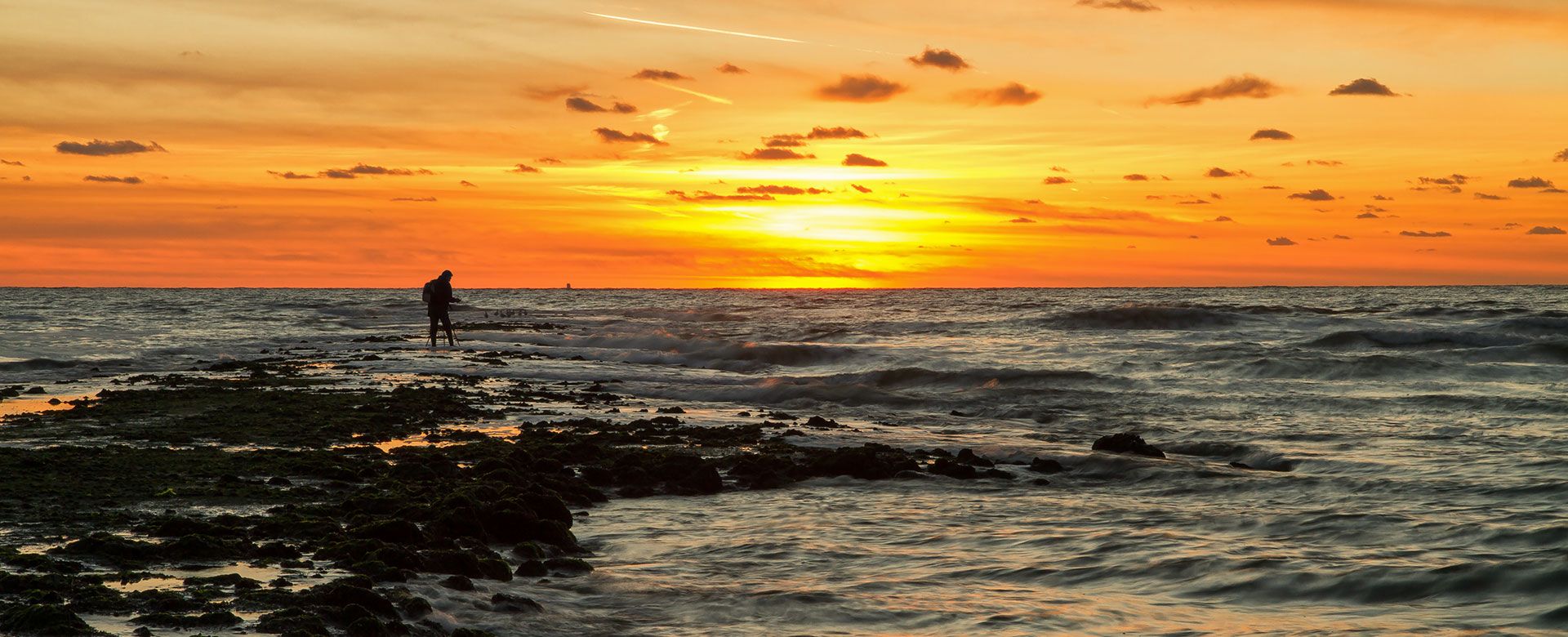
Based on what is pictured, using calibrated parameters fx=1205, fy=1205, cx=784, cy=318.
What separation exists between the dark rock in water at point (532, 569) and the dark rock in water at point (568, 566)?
110mm

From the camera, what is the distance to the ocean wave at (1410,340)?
3545 cm

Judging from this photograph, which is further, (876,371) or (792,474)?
(876,371)

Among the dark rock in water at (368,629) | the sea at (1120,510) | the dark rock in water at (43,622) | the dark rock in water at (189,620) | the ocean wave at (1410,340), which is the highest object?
the ocean wave at (1410,340)

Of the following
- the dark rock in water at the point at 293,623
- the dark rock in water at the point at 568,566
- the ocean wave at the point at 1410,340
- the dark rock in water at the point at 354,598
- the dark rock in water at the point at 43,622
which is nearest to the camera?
the dark rock in water at the point at 43,622

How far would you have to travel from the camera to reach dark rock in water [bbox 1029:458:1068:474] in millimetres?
13914

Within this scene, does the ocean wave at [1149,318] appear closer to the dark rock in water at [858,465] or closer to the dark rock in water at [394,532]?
the dark rock in water at [858,465]

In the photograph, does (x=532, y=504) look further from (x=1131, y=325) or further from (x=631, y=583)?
(x=1131, y=325)

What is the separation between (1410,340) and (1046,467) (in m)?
27.9

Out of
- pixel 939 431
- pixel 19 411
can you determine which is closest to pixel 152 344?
pixel 19 411

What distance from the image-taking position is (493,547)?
9.02 m

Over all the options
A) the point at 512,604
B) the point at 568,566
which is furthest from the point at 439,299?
the point at 512,604

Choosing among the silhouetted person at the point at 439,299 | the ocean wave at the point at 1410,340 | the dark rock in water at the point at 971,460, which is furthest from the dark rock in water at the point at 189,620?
the ocean wave at the point at 1410,340

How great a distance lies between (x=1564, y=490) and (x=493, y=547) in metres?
9.97

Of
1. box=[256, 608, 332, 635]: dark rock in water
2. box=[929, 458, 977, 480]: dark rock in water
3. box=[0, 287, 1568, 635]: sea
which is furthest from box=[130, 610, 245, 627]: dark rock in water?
box=[929, 458, 977, 480]: dark rock in water
